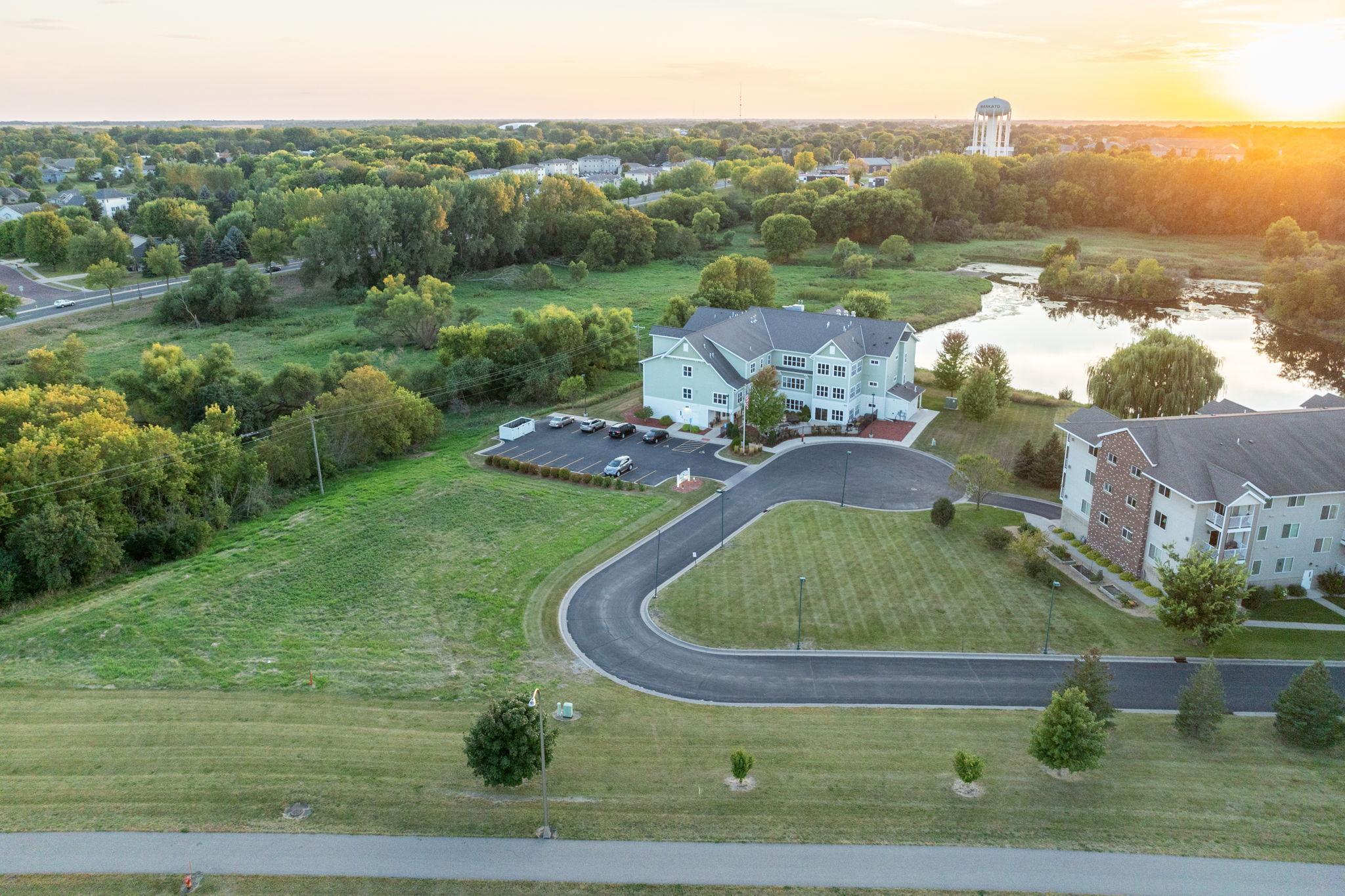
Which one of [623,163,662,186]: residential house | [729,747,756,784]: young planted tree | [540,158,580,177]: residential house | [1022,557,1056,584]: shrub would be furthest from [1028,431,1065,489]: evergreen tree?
[540,158,580,177]: residential house

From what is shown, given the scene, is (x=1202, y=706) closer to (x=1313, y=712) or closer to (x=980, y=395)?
(x=1313, y=712)

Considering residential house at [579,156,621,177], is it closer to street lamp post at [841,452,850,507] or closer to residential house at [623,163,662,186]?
residential house at [623,163,662,186]

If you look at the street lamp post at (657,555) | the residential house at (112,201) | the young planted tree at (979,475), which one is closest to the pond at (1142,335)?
the young planted tree at (979,475)

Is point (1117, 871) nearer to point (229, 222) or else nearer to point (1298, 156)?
point (229, 222)

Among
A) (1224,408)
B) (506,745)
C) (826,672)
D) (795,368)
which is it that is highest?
(1224,408)

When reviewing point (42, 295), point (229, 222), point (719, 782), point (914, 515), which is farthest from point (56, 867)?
point (229, 222)

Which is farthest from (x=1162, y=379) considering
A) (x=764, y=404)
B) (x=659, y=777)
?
(x=659, y=777)

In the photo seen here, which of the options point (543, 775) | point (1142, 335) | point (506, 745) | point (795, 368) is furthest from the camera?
point (1142, 335)
